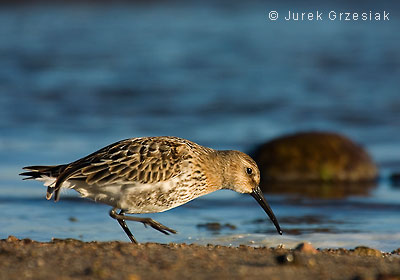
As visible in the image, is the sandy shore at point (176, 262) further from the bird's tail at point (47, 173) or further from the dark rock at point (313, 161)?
the dark rock at point (313, 161)

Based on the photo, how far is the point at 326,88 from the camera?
56.6ft

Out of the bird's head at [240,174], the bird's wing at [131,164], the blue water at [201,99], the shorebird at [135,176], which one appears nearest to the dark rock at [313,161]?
the blue water at [201,99]

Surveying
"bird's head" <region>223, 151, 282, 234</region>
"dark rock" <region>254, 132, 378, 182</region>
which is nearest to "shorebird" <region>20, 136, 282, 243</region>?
"bird's head" <region>223, 151, 282, 234</region>

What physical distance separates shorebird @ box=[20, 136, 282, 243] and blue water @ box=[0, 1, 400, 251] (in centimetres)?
85

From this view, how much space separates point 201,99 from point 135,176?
32.1ft

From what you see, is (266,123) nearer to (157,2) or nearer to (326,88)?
(326,88)

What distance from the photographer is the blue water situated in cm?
858

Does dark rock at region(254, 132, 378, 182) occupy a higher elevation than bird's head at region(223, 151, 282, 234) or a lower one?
higher

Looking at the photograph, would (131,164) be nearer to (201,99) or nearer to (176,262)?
(176,262)

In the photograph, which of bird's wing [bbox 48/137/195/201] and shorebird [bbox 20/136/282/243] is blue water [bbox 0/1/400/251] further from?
bird's wing [bbox 48/137/195/201]

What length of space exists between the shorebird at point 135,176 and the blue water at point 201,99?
2.80 ft

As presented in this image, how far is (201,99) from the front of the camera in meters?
16.4

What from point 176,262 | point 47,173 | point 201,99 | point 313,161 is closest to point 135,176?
point 47,173

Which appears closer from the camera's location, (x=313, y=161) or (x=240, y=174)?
(x=240, y=174)
